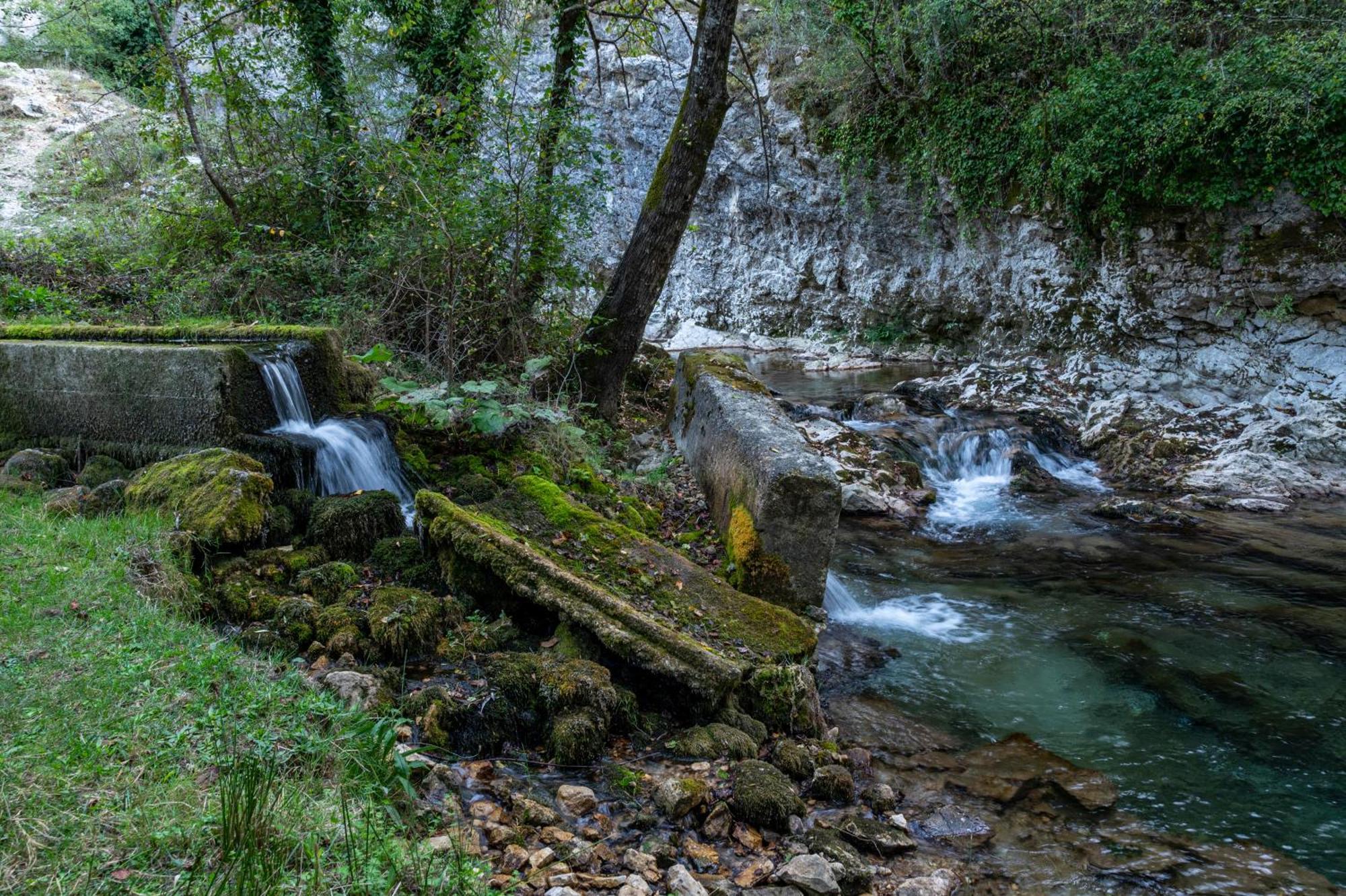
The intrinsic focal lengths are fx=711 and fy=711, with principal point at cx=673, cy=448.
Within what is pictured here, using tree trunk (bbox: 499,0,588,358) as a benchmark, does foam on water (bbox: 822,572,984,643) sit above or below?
below

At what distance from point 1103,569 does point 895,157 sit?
44.1ft

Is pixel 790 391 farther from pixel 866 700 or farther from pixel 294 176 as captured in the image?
pixel 866 700

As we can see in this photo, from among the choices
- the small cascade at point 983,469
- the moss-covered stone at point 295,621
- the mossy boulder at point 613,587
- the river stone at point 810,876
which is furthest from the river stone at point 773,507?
the small cascade at point 983,469

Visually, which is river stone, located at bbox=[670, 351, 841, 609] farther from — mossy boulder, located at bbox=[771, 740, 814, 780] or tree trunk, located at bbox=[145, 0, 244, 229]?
tree trunk, located at bbox=[145, 0, 244, 229]

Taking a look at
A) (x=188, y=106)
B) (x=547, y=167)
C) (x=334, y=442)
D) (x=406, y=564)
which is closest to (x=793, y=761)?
(x=406, y=564)

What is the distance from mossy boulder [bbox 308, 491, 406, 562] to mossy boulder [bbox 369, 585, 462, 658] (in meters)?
0.66

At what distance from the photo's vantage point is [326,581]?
3.86m

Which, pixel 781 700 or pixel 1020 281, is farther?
pixel 1020 281

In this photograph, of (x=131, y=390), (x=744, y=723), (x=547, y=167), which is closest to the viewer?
(x=744, y=723)

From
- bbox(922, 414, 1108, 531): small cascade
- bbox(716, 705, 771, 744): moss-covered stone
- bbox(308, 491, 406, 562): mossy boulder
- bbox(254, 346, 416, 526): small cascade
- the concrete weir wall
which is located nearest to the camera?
bbox(716, 705, 771, 744): moss-covered stone

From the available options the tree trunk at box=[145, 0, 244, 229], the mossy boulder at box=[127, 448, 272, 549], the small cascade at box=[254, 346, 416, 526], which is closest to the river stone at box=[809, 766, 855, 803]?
the small cascade at box=[254, 346, 416, 526]

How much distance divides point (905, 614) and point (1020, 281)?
1191 centimetres

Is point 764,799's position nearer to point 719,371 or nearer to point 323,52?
point 719,371

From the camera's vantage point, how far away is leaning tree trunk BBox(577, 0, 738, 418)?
7094mm
